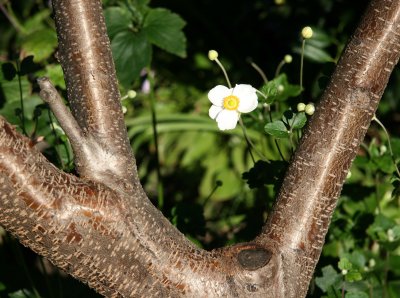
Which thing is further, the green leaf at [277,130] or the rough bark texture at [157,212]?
the green leaf at [277,130]

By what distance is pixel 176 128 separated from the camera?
2.51m

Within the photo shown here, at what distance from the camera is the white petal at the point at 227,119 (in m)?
1.04

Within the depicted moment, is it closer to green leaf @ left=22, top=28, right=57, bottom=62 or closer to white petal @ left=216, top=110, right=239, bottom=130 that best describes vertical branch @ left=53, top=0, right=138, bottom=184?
white petal @ left=216, top=110, right=239, bottom=130

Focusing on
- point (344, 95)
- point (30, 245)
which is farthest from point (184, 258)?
point (344, 95)

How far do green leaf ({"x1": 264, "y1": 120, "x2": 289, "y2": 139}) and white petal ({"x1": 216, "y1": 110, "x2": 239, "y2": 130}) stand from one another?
0.20 feet

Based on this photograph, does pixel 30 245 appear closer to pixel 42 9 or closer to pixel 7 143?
pixel 7 143

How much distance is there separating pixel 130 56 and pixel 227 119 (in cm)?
49

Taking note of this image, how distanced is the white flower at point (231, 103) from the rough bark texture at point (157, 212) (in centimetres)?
11

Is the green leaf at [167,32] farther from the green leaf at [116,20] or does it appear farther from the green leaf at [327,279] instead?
the green leaf at [327,279]

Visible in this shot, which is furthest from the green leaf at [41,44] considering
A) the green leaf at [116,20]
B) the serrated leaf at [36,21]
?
the serrated leaf at [36,21]

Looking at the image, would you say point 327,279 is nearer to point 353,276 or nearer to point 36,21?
point 353,276

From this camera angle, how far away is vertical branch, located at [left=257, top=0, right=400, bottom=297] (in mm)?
949

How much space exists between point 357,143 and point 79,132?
439 mm

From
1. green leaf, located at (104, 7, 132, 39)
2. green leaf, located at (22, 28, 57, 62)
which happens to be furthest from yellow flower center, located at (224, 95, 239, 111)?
green leaf, located at (22, 28, 57, 62)
